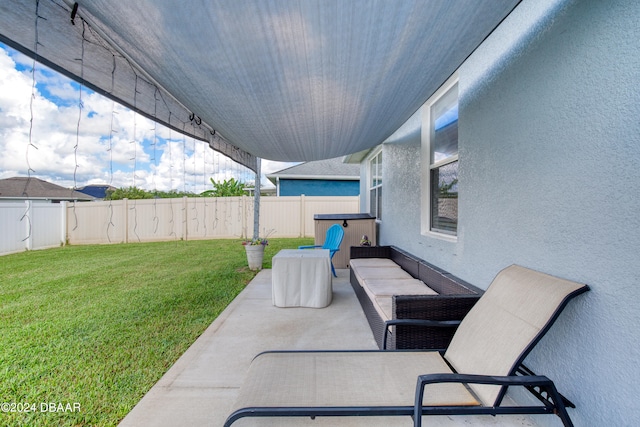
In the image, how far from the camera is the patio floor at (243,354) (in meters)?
1.88

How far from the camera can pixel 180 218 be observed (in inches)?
476

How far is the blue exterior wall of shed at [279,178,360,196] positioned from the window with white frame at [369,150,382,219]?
7.06 m

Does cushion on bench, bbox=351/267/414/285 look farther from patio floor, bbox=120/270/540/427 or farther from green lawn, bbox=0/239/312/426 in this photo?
green lawn, bbox=0/239/312/426

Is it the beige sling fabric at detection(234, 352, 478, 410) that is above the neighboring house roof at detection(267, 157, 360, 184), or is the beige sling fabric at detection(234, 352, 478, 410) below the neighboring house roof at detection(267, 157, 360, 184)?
below

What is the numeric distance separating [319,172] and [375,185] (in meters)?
7.60

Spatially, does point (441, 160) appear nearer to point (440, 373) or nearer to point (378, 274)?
point (378, 274)

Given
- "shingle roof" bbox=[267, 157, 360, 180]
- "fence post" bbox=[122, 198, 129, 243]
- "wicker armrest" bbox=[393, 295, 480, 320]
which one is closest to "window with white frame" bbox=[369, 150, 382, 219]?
"wicker armrest" bbox=[393, 295, 480, 320]

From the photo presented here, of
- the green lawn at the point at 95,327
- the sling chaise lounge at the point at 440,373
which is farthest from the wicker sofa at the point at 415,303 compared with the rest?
the green lawn at the point at 95,327

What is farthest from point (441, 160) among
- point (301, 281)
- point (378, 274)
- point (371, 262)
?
point (301, 281)

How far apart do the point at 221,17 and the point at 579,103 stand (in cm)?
193

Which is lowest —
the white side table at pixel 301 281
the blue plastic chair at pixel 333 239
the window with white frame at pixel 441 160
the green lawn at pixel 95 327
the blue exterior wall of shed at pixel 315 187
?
the green lawn at pixel 95 327

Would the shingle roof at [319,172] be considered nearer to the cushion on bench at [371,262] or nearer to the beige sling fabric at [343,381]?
the cushion on bench at [371,262]

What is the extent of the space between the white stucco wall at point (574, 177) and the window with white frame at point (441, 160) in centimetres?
76

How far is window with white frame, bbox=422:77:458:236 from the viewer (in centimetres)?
329
